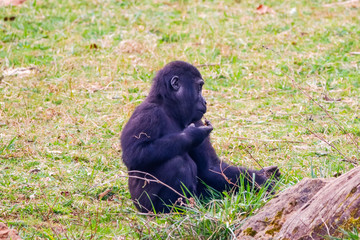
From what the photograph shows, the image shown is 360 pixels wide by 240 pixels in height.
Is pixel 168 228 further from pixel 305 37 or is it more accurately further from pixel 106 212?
pixel 305 37

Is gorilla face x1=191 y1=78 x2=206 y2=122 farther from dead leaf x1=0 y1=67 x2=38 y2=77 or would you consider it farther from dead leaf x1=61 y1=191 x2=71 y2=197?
dead leaf x1=0 y1=67 x2=38 y2=77

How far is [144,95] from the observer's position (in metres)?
8.55

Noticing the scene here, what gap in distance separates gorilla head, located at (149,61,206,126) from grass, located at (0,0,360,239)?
Answer: 38.4 inches

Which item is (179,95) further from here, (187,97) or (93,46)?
(93,46)

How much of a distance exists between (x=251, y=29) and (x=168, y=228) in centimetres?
723

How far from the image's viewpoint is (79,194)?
228 inches

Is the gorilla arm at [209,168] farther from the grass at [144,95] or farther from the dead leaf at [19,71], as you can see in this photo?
the dead leaf at [19,71]

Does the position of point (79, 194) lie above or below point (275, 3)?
below

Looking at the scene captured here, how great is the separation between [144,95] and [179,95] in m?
2.79

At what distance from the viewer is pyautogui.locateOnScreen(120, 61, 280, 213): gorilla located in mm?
5324

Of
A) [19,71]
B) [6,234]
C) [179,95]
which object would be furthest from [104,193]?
[19,71]

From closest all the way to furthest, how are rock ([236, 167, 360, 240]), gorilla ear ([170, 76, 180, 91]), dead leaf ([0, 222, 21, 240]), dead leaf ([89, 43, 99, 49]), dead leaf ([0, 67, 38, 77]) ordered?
1. rock ([236, 167, 360, 240])
2. dead leaf ([0, 222, 21, 240])
3. gorilla ear ([170, 76, 180, 91])
4. dead leaf ([0, 67, 38, 77])
5. dead leaf ([89, 43, 99, 49])

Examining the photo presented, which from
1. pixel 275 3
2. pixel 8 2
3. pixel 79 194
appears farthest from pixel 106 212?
pixel 275 3

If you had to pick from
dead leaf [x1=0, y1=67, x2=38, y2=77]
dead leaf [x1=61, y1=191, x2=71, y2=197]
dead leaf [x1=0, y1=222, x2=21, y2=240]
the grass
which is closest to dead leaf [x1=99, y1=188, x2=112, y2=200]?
the grass
